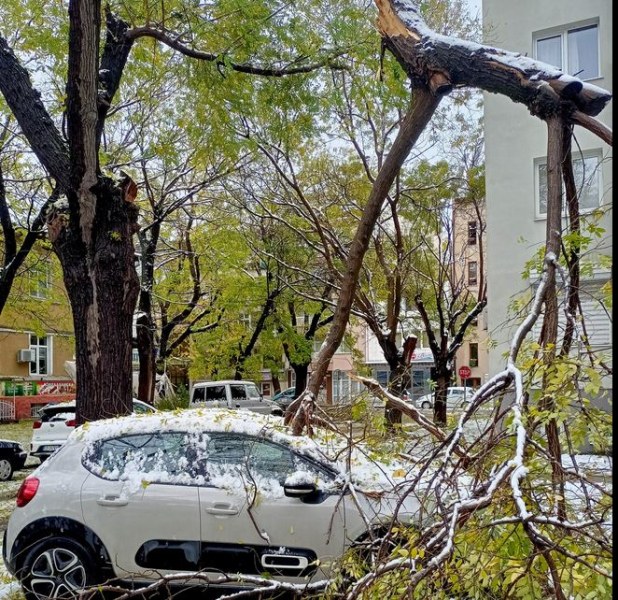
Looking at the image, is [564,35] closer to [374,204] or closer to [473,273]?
[473,273]

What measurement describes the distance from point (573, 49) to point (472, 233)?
22.7 ft

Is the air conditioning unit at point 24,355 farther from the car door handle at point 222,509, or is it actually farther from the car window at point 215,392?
the car door handle at point 222,509

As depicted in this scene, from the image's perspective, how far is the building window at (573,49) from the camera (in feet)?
46.3

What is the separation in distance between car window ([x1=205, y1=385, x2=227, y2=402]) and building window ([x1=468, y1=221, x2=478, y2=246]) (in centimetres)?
948

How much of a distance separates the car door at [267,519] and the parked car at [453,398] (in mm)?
1053

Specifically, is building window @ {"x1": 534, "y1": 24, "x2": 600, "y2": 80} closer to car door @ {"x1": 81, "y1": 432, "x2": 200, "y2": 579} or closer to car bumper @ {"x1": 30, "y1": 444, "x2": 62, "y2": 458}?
car door @ {"x1": 81, "y1": 432, "x2": 200, "y2": 579}

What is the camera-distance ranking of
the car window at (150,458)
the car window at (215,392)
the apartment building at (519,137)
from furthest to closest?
1. the car window at (215,392)
2. the apartment building at (519,137)
3. the car window at (150,458)

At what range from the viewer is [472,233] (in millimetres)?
20359

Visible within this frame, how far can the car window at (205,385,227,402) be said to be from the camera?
21.8m

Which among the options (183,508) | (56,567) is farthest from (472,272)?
(56,567)

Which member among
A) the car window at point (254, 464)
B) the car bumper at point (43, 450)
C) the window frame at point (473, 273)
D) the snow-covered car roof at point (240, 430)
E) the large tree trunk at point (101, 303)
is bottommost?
the car bumper at point (43, 450)

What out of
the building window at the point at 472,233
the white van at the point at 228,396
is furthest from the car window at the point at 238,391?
the building window at the point at 472,233

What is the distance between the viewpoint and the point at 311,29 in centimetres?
891

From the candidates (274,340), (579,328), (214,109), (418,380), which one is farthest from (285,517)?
(274,340)
